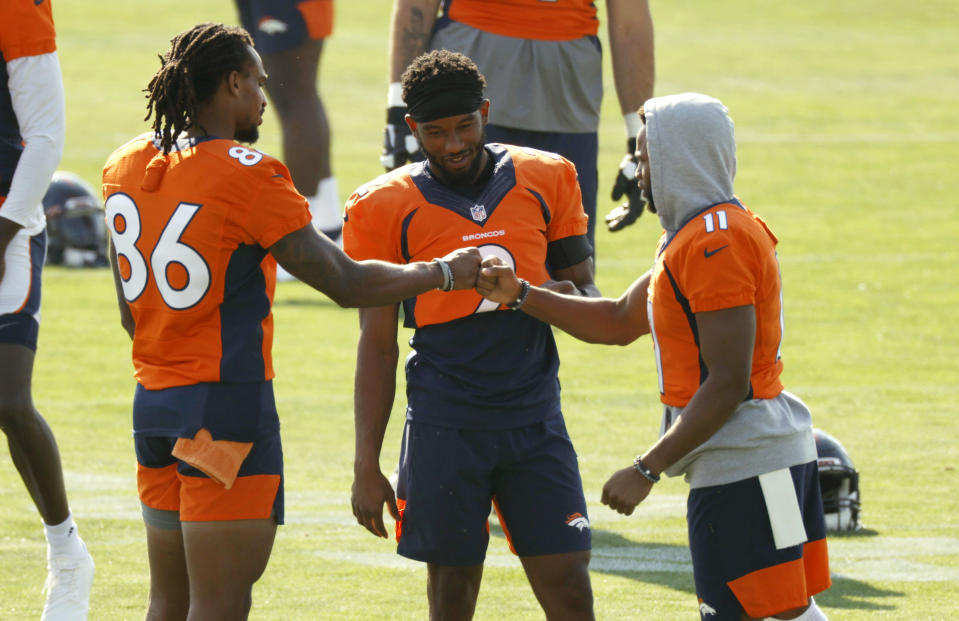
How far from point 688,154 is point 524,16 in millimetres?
2990

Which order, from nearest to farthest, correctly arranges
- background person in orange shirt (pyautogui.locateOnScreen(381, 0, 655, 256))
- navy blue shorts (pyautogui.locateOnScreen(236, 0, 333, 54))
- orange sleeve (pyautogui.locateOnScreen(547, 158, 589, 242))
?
orange sleeve (pyautogui.locateOnScreen(547, 158, 589, 242)) < background person in orange shirt (pyautogui.locateOnScreen(381, 0, 655, 256)) < navy blue shorts (pyautogui.locateOnScreen(236, 0, 333, 54))

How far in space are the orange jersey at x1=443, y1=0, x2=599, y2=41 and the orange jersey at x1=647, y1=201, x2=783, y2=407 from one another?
2.95 m

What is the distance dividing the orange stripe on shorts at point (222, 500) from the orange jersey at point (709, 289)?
1.14 meters

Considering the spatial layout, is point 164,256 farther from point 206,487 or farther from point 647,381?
point 647,381

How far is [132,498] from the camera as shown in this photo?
7375 mm

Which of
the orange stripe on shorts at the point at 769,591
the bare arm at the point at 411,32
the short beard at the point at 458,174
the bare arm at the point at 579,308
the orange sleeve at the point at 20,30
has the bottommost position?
the orange stripe on shorts at the point at 769,591

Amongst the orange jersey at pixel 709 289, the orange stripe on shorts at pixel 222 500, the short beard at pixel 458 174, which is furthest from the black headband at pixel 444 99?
the orange stripe on shorts at pixel 222 500

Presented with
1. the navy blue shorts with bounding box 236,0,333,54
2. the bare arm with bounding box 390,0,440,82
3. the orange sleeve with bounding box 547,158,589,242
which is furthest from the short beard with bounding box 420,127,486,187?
the navy blue shorts with bounding box 236,0,333,54

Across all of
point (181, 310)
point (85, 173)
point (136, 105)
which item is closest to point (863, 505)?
point (181, 310)

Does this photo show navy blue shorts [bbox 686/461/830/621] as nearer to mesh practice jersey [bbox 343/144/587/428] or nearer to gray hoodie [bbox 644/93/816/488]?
gray hoodie [bbox 644/93/816/488]

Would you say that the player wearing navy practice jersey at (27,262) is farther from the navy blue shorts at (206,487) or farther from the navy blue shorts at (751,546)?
the navy blue shorts at (751,546)

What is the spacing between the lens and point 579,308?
4848 millimetres

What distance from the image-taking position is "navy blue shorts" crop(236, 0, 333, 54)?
12.2m

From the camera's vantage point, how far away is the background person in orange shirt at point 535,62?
7152 millimetres
